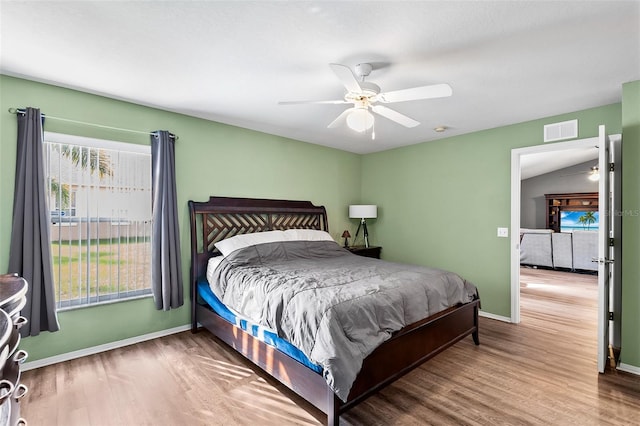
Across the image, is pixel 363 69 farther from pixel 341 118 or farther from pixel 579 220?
A: pixel 579 220

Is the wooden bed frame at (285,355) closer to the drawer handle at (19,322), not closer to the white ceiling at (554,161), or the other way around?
the drawer handle at (19,322)

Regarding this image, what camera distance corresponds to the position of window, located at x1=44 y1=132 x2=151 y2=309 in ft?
9.37

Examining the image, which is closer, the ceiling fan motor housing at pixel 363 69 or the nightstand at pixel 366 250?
the ceiling fan motor housing at pixel 363 69

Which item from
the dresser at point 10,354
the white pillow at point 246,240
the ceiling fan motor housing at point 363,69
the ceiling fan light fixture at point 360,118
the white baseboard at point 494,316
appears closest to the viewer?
the dresser at point 10,354

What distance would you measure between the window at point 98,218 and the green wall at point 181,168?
0.43 ft

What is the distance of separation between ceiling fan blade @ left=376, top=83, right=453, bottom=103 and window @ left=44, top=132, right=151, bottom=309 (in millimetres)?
2579

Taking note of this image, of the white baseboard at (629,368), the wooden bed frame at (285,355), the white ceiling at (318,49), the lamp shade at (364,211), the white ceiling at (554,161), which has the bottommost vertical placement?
the white baseboard at (629,368)

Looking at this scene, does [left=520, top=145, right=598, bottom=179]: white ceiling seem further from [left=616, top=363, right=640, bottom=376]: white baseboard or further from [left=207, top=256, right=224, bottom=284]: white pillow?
[left=207, top=256, right=224, bottom=284]: white pillow

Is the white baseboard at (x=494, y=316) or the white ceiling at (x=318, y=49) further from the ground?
the white ceiling at (x=318, y=49)

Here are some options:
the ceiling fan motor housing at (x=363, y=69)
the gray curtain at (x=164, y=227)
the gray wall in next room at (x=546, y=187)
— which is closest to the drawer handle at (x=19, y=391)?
the gray curtain at (x=164, y=227)

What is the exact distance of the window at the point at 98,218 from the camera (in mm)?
2857

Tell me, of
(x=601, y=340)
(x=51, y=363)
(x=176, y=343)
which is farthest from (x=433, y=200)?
(x=51, y=363)

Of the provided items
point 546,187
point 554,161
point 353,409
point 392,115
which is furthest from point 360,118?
point 546,187

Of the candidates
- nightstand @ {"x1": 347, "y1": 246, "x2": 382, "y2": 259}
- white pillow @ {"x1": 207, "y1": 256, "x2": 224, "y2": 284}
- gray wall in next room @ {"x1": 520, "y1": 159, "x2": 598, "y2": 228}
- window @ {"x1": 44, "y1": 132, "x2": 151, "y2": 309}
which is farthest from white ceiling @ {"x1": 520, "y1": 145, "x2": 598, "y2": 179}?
window @ {"x1": 44, "y1": 132, "x2": 151, "y2": 309}
